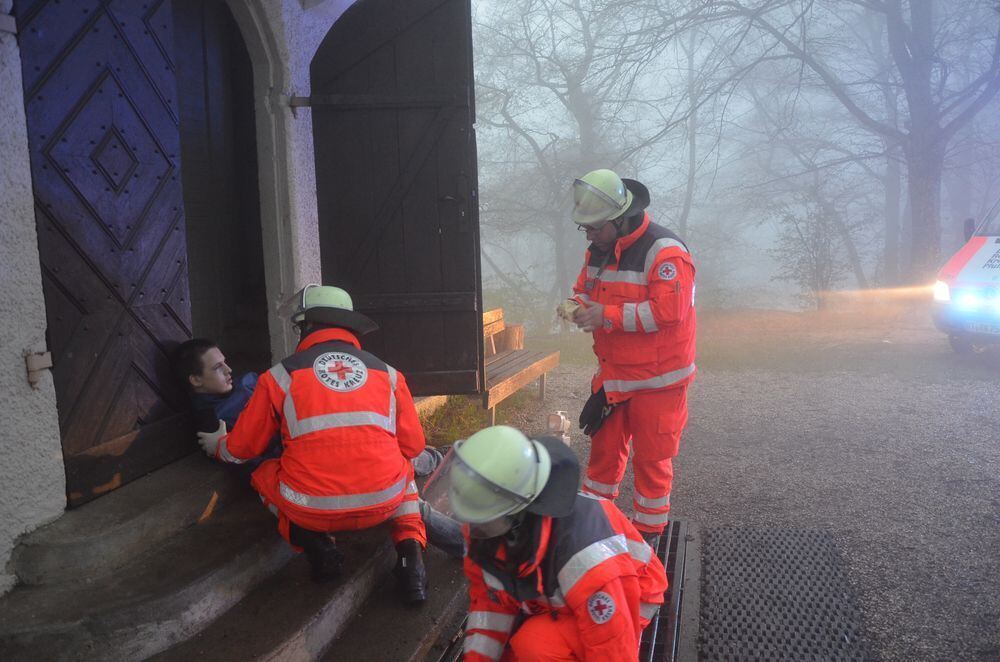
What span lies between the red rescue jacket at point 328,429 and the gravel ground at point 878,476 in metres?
2.17

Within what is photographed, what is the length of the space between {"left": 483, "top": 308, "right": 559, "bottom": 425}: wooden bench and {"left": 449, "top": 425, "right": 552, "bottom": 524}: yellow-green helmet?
3.37 m

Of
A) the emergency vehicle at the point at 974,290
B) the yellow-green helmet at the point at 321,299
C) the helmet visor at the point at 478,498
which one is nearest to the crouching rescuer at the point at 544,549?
the helmet visor at the point at 478,498

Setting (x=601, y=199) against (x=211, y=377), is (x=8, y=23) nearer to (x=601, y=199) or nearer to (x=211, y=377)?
(x=211, y=377)

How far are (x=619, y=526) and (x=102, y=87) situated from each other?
2955 millimetres

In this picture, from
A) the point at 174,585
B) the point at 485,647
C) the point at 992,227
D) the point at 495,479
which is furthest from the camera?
the point at 992,227

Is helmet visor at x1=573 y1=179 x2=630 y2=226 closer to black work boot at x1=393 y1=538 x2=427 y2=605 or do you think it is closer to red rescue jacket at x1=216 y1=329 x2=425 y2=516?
red rescue jacket at x1=216 y1=329 x2=425 y2=516

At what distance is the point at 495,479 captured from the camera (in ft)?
6.40

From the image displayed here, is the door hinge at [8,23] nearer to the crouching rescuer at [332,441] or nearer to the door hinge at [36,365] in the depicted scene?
the door hinge at [36,365]

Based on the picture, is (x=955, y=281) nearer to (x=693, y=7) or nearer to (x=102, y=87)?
(x=693, y=7)

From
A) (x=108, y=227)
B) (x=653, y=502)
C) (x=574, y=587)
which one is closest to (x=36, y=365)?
(x=108, y=227)

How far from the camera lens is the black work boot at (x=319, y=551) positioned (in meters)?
3.00

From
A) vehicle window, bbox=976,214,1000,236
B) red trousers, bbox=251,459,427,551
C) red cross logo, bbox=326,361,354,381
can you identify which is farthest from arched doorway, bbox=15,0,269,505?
vehicle window, bbox=976,214,1000,236

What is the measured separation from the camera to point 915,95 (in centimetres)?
1275

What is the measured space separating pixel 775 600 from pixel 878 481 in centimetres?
202
